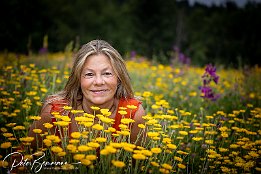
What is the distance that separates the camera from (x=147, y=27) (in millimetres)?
28641

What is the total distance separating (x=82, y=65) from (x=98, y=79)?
9.4 inches

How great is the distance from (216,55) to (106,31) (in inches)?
440

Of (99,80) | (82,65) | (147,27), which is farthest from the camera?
(147,27)

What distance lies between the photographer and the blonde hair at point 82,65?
2750 millimetres

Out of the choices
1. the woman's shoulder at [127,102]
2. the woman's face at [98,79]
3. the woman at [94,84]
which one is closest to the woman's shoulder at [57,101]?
the woman at [94,84]

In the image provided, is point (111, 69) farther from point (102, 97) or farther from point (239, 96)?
point (239, 96)

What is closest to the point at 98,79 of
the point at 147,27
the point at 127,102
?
the point at 127,102

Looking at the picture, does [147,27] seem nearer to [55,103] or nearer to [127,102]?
[127,102]

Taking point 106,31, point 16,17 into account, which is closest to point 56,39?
point 16,17

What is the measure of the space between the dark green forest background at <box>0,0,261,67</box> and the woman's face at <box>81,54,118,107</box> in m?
16.7

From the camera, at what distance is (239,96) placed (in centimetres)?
518

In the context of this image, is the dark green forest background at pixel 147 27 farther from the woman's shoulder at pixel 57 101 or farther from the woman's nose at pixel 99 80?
the woman's nose at pixel 99 80

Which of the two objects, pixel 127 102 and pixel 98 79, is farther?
pixel 127 102

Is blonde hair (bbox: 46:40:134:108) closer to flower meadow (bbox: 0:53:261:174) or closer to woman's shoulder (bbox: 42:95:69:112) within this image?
woman's shoulder (bbox: 42:95:69:112)
